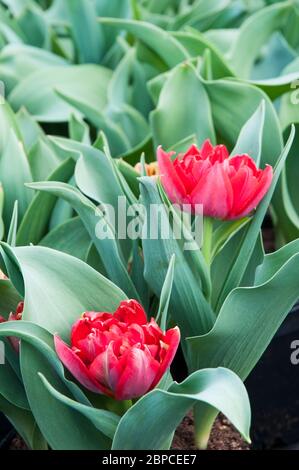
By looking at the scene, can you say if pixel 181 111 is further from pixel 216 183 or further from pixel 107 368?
pixel 107 368

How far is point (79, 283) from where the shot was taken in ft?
2.81

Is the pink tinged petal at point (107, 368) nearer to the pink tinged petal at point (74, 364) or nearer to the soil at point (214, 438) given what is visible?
the pink tinged petal at point (74, 364)

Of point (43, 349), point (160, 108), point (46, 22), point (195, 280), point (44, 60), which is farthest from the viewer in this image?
point (46, 22)

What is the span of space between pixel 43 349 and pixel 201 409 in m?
0.24

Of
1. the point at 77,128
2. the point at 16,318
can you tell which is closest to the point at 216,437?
the point at 16,318

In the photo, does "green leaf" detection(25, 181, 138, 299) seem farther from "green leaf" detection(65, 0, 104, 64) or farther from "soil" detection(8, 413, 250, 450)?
"green leaf" detection(65, 0, 104, 64)

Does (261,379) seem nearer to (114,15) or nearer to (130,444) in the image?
(130,444)

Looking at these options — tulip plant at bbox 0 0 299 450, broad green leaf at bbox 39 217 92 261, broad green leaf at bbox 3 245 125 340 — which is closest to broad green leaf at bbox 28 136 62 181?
tulip plant at bbox 0 0 299 450

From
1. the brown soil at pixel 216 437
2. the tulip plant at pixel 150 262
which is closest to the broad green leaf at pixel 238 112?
the tulip plant at pixel 150 262

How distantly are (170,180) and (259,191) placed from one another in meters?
0.09

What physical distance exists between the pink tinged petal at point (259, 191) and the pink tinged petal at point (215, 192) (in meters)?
0.02

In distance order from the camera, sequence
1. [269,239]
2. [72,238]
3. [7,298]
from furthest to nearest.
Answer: [269,239], [72,238], [7,298]

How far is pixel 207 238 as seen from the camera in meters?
0.93
